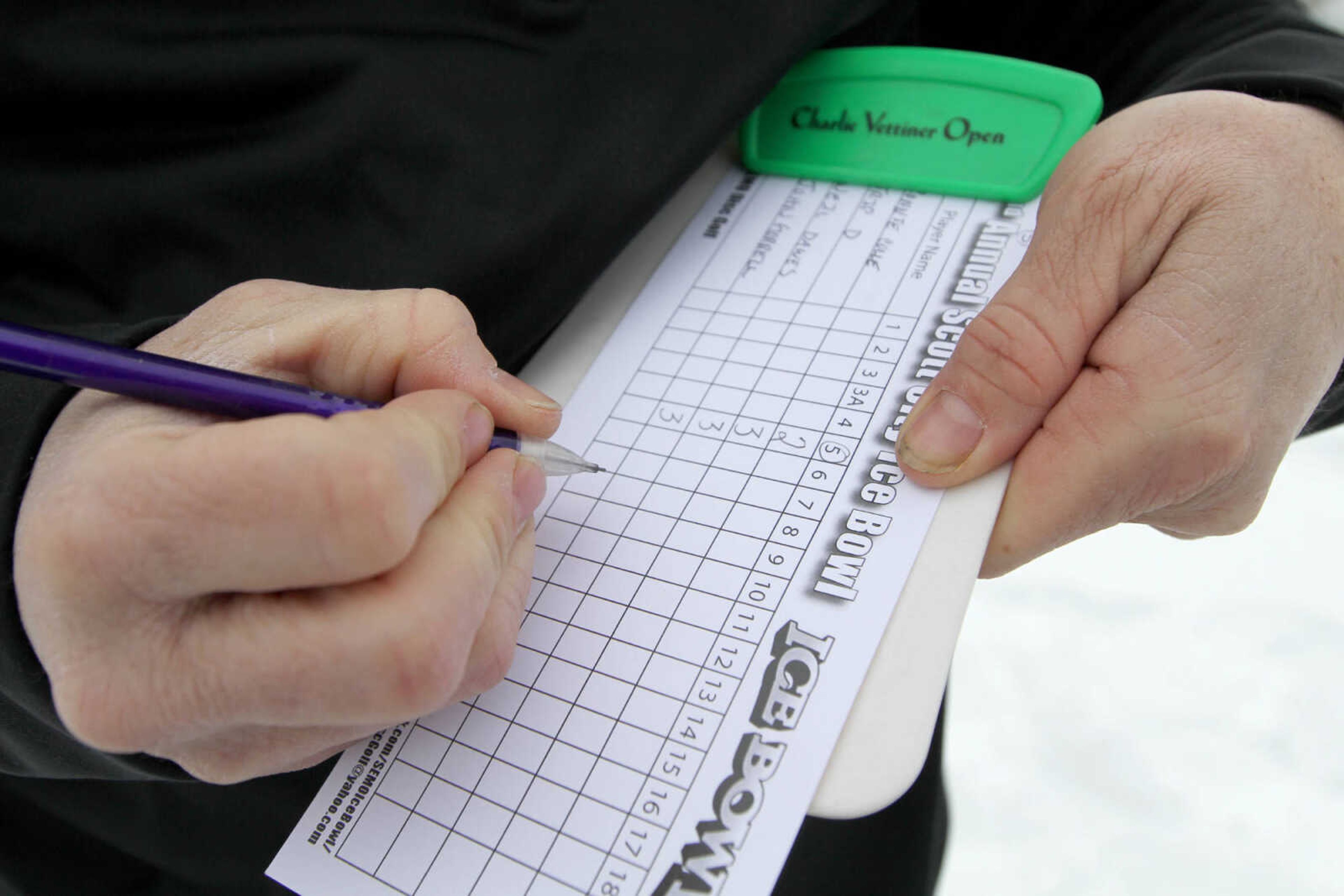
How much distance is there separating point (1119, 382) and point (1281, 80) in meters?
0.25

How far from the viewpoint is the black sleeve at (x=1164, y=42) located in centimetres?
56

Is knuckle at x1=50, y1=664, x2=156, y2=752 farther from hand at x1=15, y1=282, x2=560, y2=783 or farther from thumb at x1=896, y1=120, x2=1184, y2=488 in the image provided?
thumb at x1=896, y1=120, x2=1184, y2=488

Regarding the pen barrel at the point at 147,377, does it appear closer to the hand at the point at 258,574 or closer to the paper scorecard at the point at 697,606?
the hand at the point at 258,574

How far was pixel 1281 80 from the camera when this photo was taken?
53 cm

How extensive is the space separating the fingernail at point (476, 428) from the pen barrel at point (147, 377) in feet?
0.20

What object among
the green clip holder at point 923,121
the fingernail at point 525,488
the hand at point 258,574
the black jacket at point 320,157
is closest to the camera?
the hand at point 258,574

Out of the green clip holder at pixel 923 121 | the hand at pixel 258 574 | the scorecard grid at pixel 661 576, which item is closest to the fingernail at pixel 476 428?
the hand at pixel 258 574

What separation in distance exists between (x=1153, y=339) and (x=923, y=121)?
30cm

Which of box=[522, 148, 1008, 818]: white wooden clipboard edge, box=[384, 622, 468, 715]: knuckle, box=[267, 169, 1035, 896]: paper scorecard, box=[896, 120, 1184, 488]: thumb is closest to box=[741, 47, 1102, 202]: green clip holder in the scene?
box=[267, 169, 1035, 896]: paper scorecard

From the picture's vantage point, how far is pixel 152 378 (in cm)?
38

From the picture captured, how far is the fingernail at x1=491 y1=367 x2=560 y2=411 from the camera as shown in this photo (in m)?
0.47

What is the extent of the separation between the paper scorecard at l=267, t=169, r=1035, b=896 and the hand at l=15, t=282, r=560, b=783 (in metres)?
0.05

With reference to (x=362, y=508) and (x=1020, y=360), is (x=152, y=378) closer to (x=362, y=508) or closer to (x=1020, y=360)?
(x=362, y=508)

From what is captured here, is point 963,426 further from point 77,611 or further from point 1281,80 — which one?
point 77,611
